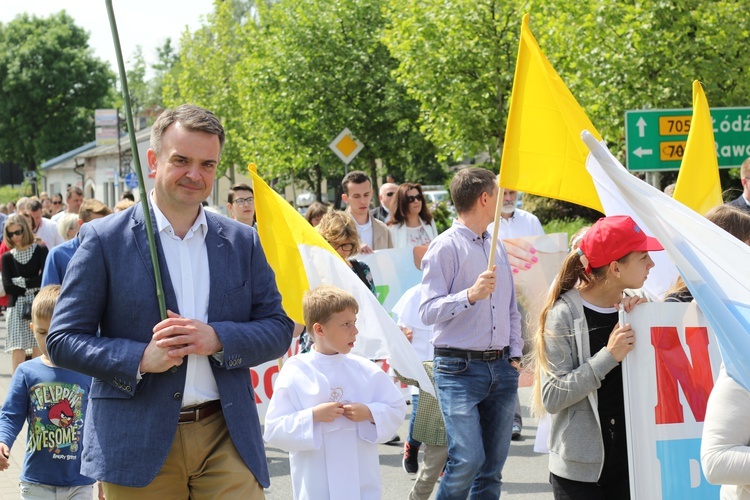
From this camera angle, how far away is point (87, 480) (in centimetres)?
537

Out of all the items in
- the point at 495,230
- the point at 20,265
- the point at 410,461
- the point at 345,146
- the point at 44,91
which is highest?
the point at 44,91

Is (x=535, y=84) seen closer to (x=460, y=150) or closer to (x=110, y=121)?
(x=460, y=150)

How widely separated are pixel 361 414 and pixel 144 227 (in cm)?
166

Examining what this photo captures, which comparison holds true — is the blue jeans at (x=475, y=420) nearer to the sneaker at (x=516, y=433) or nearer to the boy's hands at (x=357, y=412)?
the boy's hands at (x=357, y=412)

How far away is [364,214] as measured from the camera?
Answer: 1007cm

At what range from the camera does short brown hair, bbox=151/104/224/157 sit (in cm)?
379

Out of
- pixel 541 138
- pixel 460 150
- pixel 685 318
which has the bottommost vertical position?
pixel 685 318

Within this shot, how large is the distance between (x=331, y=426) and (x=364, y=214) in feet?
16.6

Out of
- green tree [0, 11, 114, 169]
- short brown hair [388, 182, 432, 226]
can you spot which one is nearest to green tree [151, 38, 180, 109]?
green tree [0, 11, 114, 169]

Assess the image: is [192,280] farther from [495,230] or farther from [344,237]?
[344,237]

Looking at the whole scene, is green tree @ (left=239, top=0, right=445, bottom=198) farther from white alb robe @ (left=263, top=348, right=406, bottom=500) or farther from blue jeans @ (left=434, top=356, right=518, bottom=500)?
white alb robe @ (left=263, top=348, right=406, bottom=500)

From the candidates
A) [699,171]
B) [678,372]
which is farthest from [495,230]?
[699,171]

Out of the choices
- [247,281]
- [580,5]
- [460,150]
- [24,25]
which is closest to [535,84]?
[247,281]

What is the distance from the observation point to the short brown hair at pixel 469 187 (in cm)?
622
